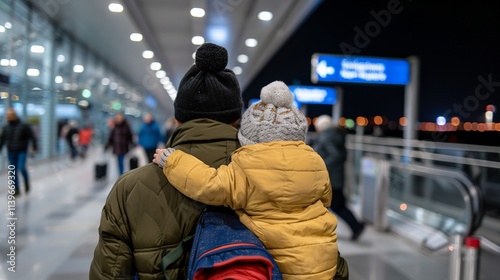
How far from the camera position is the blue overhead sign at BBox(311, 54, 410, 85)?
27.5ft

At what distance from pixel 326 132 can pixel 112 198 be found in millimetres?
4645

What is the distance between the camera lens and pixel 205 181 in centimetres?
120

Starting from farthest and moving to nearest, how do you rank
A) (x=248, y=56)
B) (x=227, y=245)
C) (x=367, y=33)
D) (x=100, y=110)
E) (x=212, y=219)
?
1. (x=100, y=110)
2. (x=248, y=56)
3. (x=367, y=33)
4. (x=212, y=219)
5. (x=227, y=245)

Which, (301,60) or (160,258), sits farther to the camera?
(301,60)

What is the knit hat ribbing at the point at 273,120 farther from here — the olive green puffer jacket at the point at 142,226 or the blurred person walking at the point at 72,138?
the blurred person walking at the point at 72,138

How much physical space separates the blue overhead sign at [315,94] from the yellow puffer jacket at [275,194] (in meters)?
11.9

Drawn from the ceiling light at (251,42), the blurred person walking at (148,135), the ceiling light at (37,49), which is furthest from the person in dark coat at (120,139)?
the ceiling light at (251,42)

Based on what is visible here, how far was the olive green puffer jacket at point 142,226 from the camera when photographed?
4.04ft

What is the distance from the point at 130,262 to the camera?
49.1 inches

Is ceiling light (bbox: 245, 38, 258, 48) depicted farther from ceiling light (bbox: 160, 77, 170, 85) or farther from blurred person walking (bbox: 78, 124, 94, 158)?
blurred person walking (bbox: 78, 124, 94, 158)

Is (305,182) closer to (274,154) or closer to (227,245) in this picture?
(274,154)

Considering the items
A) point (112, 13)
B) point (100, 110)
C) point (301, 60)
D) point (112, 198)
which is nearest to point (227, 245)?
point (112, 198)

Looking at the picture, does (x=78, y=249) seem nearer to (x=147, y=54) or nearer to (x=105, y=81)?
(x=147, y=54)

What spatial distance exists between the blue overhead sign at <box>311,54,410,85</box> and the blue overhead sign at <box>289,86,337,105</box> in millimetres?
4487
